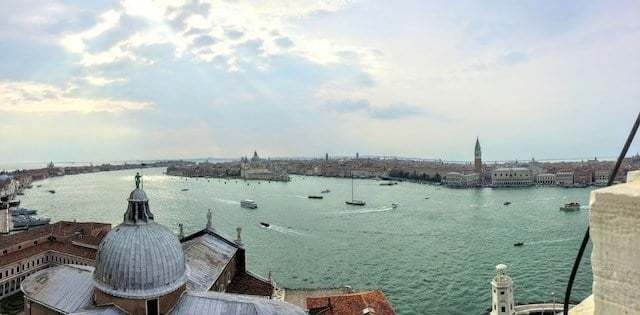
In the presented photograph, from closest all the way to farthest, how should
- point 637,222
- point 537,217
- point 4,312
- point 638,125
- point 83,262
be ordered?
point 637,222 < point 638,125 < point 4,312 < point 83,262 < point 537,217

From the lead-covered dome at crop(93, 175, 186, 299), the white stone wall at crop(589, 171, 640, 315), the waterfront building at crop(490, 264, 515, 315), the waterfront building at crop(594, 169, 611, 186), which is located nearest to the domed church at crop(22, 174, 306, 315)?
the lead-covered dome at crop(93, 175, 186, 299)

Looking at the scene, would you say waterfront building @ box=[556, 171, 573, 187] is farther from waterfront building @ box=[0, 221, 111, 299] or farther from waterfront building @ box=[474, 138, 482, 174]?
waterfront building @ box=[0, 221, 111, 299]

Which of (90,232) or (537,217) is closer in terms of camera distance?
(90,232)

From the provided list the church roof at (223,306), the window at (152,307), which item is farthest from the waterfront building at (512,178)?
the window at (152,307)

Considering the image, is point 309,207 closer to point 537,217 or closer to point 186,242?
point 537,217

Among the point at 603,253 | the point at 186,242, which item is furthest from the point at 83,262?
the point at 603,253

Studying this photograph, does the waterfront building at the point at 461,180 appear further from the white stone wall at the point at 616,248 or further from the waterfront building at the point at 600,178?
the white stone wall at the point at 616,248

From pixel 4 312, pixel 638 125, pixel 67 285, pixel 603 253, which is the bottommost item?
pixel 4 312
